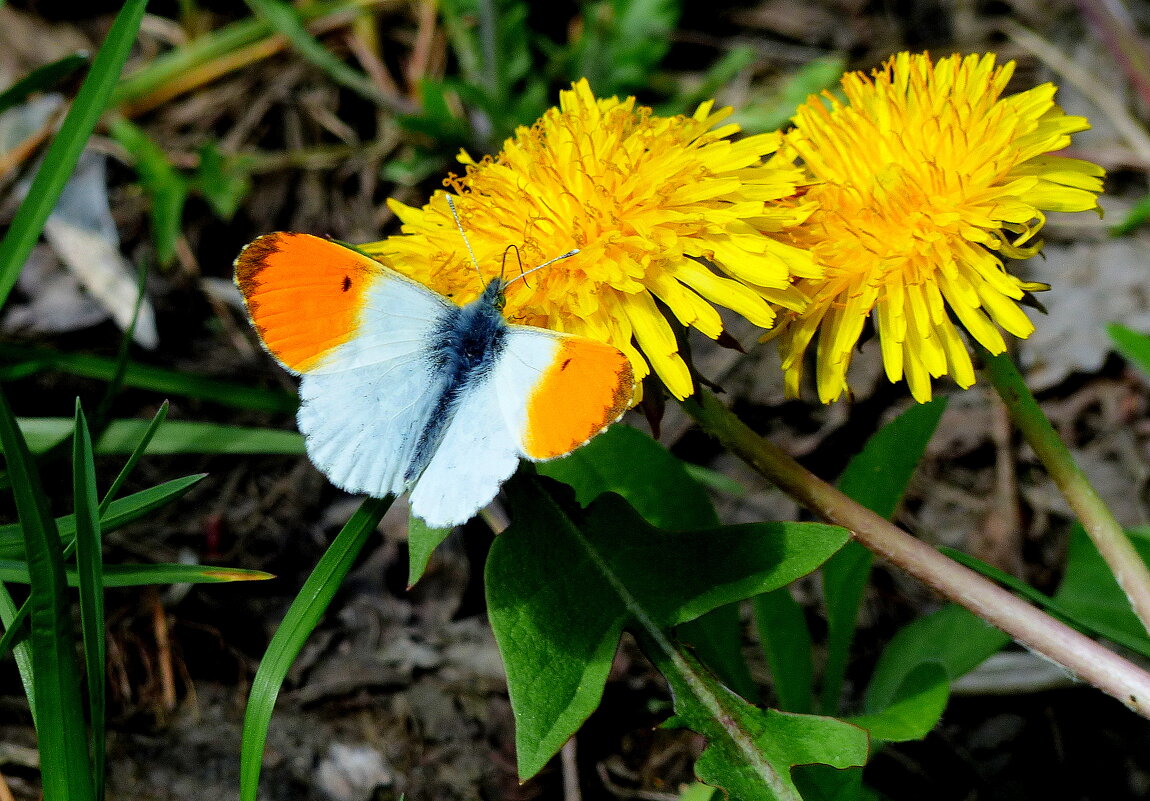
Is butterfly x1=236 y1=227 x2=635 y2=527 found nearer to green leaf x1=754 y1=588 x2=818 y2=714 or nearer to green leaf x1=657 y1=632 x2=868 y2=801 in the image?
green leaf x1=657 y1=632 x2=868 y2=801

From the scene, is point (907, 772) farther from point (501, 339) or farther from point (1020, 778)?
point (501, 339)

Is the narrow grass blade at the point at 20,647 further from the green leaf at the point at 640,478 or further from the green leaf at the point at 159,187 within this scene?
the green leaf at the point at 159,187

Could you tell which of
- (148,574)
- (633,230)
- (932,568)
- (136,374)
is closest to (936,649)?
(932,568)

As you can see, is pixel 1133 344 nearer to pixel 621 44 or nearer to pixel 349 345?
pixel 349 345

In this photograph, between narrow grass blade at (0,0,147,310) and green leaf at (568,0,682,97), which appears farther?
green leaf at (568,0,682,97)

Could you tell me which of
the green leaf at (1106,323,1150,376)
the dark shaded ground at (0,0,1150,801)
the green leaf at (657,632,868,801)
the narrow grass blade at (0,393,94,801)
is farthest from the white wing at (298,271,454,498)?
the green leaf at (1106,323,1150,376)

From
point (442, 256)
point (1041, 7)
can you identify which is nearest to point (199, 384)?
point (442, 256)

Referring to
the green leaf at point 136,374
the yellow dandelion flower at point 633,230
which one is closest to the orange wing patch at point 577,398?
the yellow dandelion flower at point 633,230
